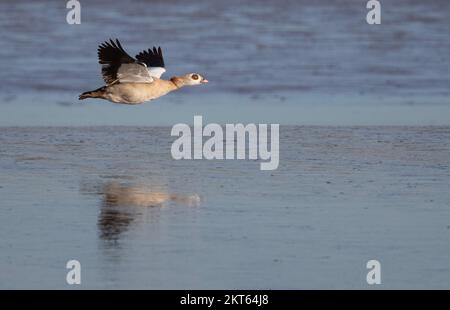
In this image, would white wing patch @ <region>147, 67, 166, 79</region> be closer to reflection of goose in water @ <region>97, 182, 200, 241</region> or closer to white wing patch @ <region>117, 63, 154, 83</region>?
white wing patch @ <region>117, 63, 154, 83</region>

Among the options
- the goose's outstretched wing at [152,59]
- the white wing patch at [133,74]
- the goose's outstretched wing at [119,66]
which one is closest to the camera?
the goose's outstretched wing at [119,66]

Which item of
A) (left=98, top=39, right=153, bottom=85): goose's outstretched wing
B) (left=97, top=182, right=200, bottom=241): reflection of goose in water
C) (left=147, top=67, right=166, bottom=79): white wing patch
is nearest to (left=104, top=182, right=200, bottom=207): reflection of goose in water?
(left=97, top=182, right=200, bottom=241): reflection of goose in water

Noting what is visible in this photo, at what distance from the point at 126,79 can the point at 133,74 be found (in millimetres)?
125

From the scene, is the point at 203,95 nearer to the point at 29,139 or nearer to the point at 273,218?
the point at 29,139

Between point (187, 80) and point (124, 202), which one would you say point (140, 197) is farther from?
point (187, 80)

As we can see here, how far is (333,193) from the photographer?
11125mm

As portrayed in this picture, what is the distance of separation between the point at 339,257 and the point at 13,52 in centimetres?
1243

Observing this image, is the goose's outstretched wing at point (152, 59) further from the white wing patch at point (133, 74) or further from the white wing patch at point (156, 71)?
the white wing patch at point (133, 74)

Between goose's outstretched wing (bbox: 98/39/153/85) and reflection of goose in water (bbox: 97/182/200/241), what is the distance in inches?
75.8

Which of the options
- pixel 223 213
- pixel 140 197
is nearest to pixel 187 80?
pixel 140 197

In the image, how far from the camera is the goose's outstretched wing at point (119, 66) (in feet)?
43.0

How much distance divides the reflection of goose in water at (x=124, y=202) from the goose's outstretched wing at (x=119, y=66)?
→ 6.32 feet

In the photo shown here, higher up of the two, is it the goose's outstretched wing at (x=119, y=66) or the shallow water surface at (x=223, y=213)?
the goose's outstretched wing at (x=119, y=66)

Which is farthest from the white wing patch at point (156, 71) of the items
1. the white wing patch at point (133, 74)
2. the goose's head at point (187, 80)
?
the white wing patch at point (133, 74)
